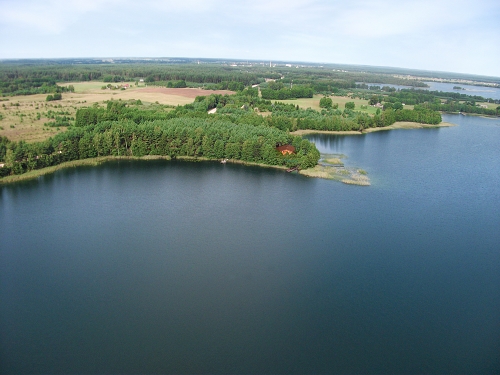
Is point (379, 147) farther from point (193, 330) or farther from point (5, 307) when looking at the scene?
point (5, 307)

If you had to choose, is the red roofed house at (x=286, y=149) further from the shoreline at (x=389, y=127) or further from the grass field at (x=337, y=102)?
the grass field at (x=337, y=102)

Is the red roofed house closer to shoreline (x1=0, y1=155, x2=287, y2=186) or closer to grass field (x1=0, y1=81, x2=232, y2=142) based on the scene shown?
shoreline (x1=0, y1=155, x2=287, y2=186)

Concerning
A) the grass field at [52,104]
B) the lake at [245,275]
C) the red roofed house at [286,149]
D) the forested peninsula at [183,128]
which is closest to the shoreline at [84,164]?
the forested peninsula at [183,128]

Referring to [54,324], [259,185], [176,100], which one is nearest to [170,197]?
[259,185]

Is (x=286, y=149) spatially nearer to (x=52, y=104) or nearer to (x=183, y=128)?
(x=183, y=128)

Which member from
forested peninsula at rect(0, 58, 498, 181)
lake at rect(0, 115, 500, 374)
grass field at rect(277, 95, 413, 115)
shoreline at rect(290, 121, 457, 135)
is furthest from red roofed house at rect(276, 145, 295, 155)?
grass field at rect(277, 95, 413, 115)

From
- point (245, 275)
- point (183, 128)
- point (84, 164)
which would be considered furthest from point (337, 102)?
point (245, 275)
